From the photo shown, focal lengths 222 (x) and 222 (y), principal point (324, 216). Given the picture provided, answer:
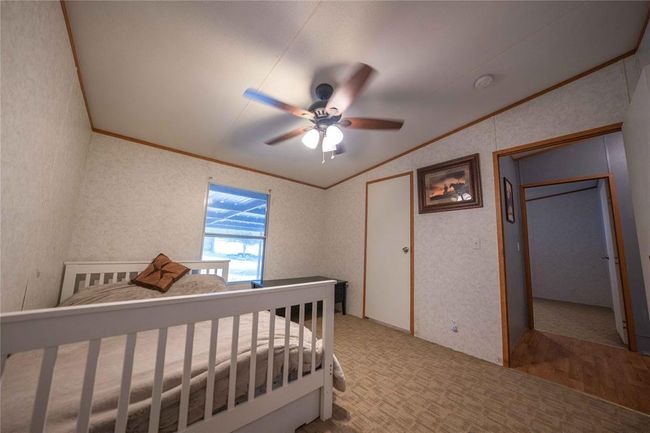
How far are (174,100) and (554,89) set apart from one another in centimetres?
331

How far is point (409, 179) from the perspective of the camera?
2996 mm

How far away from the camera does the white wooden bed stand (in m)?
0.64

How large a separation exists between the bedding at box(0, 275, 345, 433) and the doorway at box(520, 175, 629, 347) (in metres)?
3.58

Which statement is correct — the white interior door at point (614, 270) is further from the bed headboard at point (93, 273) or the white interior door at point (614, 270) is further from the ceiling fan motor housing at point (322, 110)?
the bed headboard at point (93, 273)

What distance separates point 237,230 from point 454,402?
9.69 ft

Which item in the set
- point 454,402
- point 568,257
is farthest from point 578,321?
point 454,402

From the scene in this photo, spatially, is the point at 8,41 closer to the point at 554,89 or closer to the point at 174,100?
the point at 174,100

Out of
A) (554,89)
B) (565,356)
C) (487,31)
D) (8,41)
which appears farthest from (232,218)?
(565,356)

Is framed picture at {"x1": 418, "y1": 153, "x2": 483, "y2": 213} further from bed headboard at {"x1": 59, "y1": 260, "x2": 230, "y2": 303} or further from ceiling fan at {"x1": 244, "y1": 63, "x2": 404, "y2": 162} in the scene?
bed headboard at {"x1": 59, "y1": 260, "x2": 230, "y2": 303}

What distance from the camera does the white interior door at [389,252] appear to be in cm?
288

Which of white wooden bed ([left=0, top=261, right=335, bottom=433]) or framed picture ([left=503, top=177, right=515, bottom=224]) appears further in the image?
framed picture ([left=503, top=177, right=515, bottom=224])

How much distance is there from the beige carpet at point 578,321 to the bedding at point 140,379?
3.38 metres

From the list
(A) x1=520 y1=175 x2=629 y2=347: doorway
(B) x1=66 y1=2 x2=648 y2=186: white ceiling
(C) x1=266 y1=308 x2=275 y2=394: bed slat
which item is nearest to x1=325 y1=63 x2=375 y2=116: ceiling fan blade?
(B) x1=66 y1=2 x2=648 y2=186: white ceiling

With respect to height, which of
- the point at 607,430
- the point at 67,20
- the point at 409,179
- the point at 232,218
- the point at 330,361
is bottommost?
the point at 607,430
